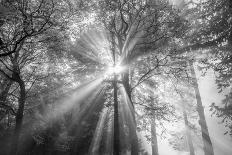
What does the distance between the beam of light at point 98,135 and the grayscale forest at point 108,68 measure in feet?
0.28

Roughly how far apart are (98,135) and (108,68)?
225 inches

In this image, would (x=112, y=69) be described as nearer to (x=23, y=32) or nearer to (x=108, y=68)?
(x=108, y=68)

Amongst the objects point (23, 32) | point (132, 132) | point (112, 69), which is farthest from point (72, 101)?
point (23, 32)

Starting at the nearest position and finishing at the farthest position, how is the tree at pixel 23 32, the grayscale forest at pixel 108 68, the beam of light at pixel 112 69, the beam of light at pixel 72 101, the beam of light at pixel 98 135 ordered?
the tree at pixel 23 32 → the grayscale forest at pixel 108 68 → the beam of light at pixel 112 69 → the beam of light at pixel 98 135 → the beam of light at pixel 72 101

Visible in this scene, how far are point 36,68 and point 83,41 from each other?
3955mm

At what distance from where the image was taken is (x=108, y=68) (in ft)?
46.0

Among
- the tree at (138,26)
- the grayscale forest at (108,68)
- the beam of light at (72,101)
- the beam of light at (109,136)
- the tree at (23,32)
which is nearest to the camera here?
the tree at (23,32)

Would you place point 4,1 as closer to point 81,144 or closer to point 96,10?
point 96,10

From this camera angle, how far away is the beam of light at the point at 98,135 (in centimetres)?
1631

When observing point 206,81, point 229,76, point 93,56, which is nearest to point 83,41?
point 93,56

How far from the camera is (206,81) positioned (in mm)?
46281

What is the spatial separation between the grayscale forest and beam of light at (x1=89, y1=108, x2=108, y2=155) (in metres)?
0.08

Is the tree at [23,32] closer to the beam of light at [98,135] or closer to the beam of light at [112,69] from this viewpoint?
the beam of light at [112,69]

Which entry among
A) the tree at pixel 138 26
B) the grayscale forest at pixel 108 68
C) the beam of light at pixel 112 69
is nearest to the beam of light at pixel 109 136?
the grayscale forest at pixel 108 68
